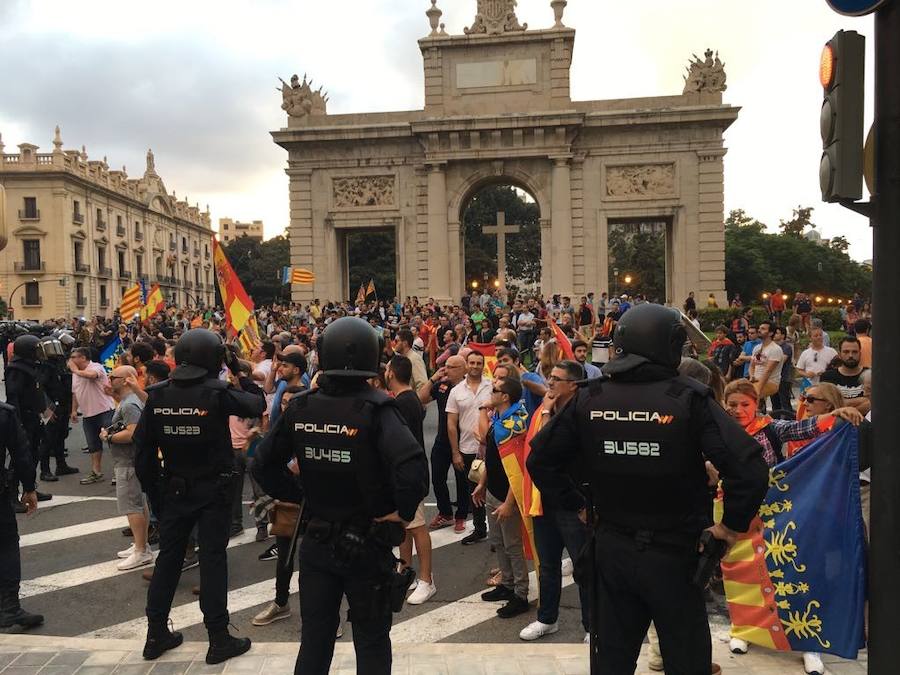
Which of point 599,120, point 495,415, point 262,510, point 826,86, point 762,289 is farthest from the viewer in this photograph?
point 762,289

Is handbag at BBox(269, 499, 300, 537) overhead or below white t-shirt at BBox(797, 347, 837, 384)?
below

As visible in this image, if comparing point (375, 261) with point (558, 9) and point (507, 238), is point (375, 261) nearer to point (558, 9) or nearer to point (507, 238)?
point (507, 238)

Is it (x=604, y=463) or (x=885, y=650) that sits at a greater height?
(x=604, y=463)

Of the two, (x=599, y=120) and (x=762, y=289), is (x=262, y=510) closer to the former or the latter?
(x=599, y=120)

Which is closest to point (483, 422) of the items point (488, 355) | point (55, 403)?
point (488, 355)

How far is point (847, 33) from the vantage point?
11.0 feet

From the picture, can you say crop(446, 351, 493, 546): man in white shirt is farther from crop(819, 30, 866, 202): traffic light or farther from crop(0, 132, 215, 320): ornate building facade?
crop(0, 132, 215, 320): ornate building facade

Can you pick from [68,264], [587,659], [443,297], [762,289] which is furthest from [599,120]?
[68,264]

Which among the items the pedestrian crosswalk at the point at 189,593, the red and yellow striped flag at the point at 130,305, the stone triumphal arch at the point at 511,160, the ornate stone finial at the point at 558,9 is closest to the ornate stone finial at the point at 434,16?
the stone triumphal arch at the point at 511,160

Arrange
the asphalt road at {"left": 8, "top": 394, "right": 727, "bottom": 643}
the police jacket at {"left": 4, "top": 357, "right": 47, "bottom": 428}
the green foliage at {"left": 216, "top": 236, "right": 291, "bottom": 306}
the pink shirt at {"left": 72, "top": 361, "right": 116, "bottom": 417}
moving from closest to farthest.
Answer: the asphalt road at {"left": 8, "top": 394, "right": 727, "bottom": 643}
the police jacket at {"left": 4, "top": 357, "right": 47, "bottom": 428}
the pink shirt at {"left": 72, "top": 361, "right": 116, "bottom": 417}
the green foliage at {"left": 216, "top": 236, "right": 291, "bottom": 306}

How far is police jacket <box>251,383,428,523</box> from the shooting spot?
11.5 feet

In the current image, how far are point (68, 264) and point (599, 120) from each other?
51289mm

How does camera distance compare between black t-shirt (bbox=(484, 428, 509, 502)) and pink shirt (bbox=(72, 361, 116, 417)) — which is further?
pink shirt (bbox=(72, 361, 116, 417))

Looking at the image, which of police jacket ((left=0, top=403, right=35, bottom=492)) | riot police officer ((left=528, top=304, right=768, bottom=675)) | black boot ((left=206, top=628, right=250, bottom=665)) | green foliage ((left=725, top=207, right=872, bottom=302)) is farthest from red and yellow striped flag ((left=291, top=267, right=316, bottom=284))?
green foliage ((left=725, top=207, right=872, bottom=302))
